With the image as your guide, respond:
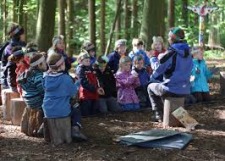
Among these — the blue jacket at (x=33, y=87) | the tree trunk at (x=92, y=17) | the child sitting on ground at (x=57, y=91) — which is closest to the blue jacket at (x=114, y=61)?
the blue jacket at (x=33, y=87)

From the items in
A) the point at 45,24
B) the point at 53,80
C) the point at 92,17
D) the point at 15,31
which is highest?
the point at 92,17

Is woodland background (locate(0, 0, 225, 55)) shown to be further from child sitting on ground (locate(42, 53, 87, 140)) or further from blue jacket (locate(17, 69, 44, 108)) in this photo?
child sitting on ground (locate(42, 53, 87, 140))

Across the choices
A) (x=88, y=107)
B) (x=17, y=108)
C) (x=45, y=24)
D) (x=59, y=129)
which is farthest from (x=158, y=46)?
(x=59, y=129)

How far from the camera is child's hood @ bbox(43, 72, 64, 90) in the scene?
6.97 meters

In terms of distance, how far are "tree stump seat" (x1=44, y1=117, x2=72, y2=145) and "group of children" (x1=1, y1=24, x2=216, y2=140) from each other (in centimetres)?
9

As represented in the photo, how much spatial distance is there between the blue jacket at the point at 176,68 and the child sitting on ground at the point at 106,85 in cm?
168

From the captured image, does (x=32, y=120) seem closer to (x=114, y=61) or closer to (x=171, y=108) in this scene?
(x=171, y=108)

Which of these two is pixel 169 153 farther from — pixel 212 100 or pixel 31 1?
pixel 31 1

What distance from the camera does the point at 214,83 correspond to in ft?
42.4

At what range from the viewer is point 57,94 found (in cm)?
702

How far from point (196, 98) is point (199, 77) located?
18.2 inches

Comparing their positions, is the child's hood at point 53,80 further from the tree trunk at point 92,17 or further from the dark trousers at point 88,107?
the tree trunk at point 92,17

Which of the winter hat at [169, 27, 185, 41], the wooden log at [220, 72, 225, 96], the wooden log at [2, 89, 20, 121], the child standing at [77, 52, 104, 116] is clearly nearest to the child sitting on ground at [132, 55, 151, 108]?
the child standing at [77, 52, 104, 116]

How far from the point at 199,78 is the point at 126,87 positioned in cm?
181
